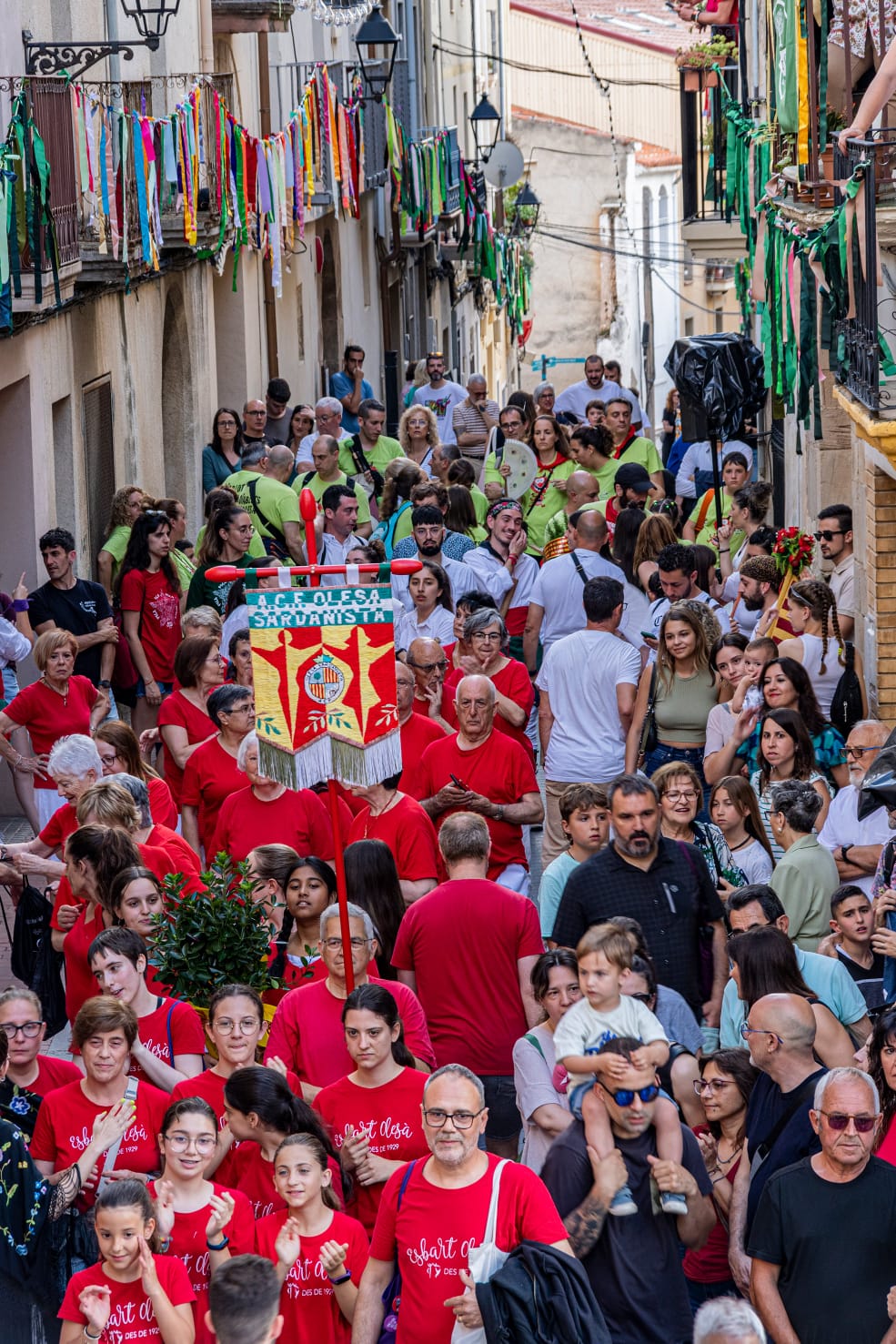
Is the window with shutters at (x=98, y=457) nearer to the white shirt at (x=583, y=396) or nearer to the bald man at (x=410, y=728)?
the white shirt at (x=583, y=396)

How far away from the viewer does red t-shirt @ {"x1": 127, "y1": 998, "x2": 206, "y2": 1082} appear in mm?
7262

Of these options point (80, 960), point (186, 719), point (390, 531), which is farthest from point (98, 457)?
point (80, 960)

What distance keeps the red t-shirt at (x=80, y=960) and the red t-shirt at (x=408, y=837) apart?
3.98ft

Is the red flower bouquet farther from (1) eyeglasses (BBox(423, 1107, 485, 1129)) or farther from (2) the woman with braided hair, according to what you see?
(1) eyeglasses (BBox(423, 1107, 485, 1129))

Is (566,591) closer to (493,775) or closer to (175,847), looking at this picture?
(493,775)

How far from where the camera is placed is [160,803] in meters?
9.45

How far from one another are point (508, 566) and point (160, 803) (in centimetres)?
463

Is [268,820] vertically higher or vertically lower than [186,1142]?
higher

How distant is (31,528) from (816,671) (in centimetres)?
725

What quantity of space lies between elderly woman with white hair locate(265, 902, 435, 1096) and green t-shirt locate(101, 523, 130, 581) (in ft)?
24.4

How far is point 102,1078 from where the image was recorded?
679 cm

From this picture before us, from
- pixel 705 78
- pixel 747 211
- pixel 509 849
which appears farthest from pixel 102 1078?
pixel 705 78

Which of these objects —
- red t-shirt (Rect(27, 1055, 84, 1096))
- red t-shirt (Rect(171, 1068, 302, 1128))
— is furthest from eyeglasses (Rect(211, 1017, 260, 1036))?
red t-shirt (Rect(27, 1055, 84, 1096))

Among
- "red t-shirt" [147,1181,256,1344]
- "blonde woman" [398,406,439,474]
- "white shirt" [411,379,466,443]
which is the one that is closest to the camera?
"red t-shirt" [147,1181,256,1344]
